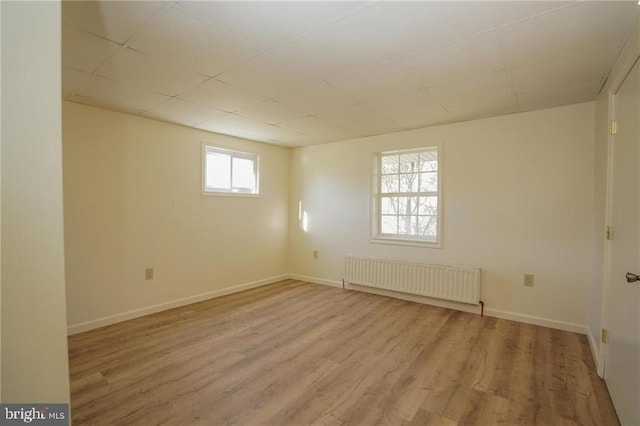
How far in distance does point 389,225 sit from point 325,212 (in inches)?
42.7

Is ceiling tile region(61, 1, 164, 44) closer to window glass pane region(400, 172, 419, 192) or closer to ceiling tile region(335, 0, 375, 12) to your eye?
ceiling tile region(335, 0, 375, 12)

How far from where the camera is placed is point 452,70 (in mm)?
2254

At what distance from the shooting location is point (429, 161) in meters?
3.99

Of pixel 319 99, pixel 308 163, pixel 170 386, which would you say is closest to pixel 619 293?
pixel 319 99

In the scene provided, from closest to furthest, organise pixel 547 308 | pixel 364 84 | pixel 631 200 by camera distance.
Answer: pixel 631 200, pixel 364 84, pixel 547 308

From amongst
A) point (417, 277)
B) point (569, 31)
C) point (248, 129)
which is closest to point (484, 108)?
point (569, 31)

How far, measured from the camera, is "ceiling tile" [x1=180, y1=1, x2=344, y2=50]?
1537 mm

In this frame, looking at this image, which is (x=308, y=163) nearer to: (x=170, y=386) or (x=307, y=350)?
(x=307, y=350)

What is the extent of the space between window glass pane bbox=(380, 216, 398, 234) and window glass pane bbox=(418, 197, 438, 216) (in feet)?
1.31

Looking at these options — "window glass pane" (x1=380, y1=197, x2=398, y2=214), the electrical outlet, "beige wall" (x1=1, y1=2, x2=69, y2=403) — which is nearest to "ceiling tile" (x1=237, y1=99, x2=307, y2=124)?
"window glass pane" (x1=380, y1=197, x2=398, y2=214)

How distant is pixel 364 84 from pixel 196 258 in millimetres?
3026

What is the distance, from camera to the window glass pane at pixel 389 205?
4.30 metres

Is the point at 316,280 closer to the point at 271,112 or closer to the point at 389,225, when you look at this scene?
the point at 389,225

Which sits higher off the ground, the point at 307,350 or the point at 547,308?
the point at 547,308
